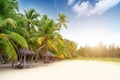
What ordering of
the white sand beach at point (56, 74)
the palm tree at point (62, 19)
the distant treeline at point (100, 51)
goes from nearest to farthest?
1. the white sand beach at point (56, 74)
2. the palm tree at point (62, 19)
3. the distant treeline at point (100, 51)

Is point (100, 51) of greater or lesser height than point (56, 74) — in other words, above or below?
above

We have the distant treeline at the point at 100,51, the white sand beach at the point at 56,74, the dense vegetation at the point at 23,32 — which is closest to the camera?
the white sand beach at the point at 56,74

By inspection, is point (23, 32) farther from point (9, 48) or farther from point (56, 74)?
point (56, 74)

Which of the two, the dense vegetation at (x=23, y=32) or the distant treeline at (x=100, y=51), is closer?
the dense vegetation at (x=23, y=32)

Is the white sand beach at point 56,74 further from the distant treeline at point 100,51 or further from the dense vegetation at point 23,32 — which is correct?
the distant treeline at point 100,51

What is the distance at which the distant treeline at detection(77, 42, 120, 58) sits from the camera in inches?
2395

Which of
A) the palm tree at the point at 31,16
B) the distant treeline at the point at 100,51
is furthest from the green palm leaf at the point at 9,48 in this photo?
the distant treeline at the point at 100,51

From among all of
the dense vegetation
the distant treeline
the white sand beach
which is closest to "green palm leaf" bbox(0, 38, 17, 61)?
the dense vegetation

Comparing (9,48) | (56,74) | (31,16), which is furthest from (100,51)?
(9,48)

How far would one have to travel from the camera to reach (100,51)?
63125mm

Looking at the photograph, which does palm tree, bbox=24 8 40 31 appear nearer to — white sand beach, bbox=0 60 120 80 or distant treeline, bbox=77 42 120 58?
white sand beach, bbox=0 60 120 80

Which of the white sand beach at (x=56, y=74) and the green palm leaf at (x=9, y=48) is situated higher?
the green palm leaf at (x=9, y=48)

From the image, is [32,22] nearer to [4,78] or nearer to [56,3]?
[56,3]

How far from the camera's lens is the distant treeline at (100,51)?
200 ft
